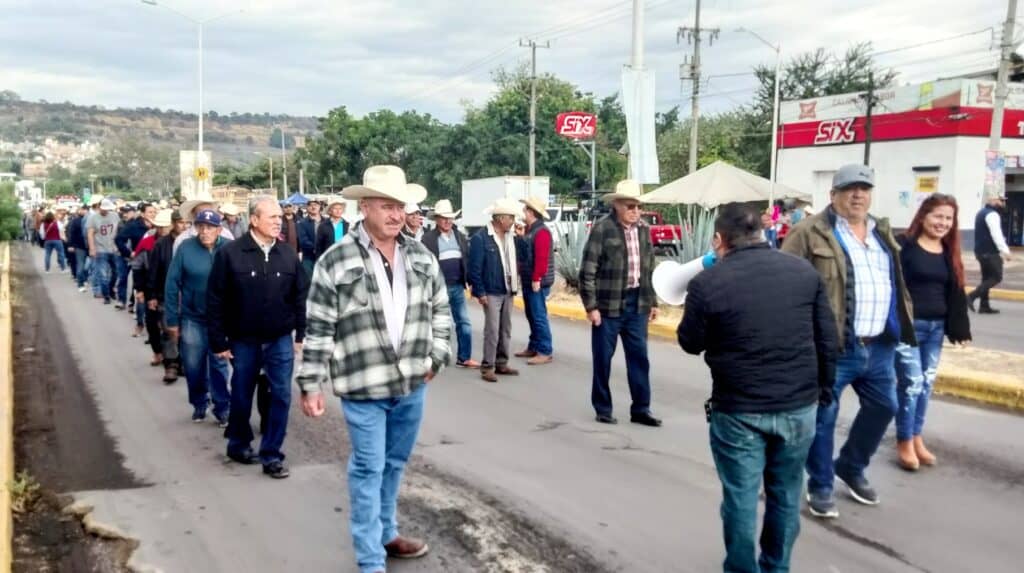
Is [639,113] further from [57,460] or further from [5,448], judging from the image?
[5,448]

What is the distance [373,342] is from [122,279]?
44.4 feet

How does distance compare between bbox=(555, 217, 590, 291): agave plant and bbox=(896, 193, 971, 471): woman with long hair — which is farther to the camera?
bbox=(555, 217, 590, 291): agave plant

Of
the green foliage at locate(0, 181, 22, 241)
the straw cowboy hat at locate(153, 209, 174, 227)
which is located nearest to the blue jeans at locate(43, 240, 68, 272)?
the green foliage at locate(0, 181, 22, 241)

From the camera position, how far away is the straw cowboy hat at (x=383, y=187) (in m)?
4.30

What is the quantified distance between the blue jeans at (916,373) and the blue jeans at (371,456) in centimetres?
337

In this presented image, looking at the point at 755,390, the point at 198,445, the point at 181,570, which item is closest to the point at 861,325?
the point at 755,390

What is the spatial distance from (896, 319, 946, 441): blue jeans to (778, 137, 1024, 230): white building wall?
27.4m

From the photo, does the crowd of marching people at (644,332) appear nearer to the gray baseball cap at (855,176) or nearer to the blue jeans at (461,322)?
the gray baseball cap at (855,176)

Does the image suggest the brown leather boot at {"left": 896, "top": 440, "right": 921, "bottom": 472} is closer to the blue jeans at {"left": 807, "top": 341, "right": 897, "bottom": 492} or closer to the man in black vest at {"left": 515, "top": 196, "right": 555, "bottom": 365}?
the blue jeans at {"left": 807, "top": 341, "right": 897, "bottom": 492}

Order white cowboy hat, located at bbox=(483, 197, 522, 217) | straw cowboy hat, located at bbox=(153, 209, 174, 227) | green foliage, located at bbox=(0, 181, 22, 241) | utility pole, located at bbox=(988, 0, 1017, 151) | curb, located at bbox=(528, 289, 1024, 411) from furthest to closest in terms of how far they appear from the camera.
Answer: utility pole, located at bbox=(988, 0, 1017, 151), green foliage, located at bbox=(0, 181, 22, 241), straw cowboy hat, located at bbox=(153, 209, 174, 227), white cowboy hat, located at bbox=(483, 197, 522, 217), curb, located at bbox=(528, 289, 1024, 411)

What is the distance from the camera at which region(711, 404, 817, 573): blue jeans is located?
3.80m

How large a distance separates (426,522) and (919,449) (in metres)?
3.43

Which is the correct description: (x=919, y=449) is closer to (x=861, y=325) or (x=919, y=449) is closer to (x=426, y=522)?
(x=861, y=325)

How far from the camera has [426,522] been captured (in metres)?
5.28
